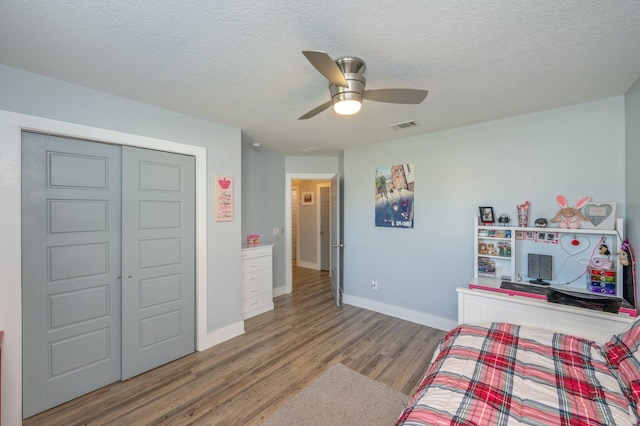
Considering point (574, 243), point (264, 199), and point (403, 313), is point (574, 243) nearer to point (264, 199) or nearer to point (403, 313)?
point (403, 313)

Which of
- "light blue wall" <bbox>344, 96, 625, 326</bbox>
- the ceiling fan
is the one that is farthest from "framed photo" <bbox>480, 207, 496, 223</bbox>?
the ceiling fan

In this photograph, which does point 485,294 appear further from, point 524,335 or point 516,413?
point 516,413

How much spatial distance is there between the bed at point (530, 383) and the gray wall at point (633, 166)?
3.41 ft

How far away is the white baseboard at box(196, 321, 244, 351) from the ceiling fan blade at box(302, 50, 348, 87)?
2838mm

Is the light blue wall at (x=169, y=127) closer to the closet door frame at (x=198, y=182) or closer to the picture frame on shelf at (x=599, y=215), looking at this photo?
the closet door frame at (x=198, y=182)

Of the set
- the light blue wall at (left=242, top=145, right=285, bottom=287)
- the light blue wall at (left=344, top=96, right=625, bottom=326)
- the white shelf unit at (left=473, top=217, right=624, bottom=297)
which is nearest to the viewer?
the white shelf unit at (left=473, top=217, right=624, bottom=297)

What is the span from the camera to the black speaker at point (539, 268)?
101 inches

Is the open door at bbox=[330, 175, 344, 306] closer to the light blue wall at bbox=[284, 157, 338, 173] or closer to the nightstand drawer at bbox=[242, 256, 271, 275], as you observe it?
the light blue wall at bbox=[284, 157, 338, 173]

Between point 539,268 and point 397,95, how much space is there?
7.55ft

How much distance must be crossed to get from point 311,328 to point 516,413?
8.19ft

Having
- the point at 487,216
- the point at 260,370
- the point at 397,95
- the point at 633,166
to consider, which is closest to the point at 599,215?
the point at 633,166

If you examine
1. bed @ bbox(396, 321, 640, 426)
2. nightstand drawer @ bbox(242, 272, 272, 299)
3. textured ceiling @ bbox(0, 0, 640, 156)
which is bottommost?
nightstand drawer @ bbox(242, 272, 272, 299)

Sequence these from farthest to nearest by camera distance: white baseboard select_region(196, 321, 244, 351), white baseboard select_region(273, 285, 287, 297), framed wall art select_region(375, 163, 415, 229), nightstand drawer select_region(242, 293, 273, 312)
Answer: white baseboard select_region(273, 285, 287, 297)
nightstand drawer select_region(242, 293, 273, 312)
framed wall art select_region(375, 163, 415, 229)
white baseboard select_region(196, 321, 244, 351)

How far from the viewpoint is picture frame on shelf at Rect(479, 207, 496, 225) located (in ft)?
9.43
